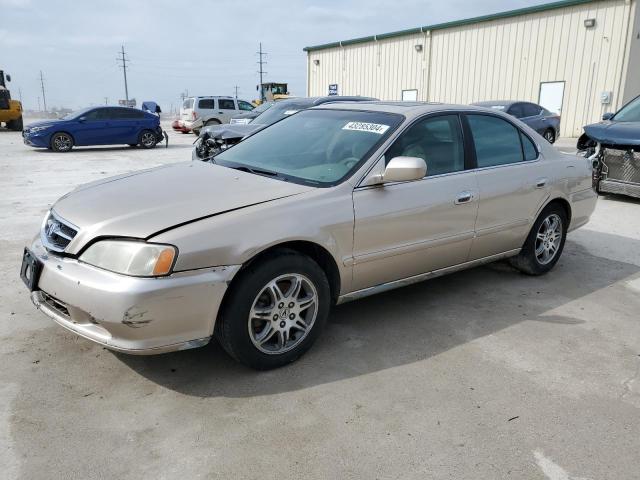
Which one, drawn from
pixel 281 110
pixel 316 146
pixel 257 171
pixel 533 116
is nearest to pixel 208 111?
pixel 281 110

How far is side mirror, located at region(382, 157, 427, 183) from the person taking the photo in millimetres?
3379

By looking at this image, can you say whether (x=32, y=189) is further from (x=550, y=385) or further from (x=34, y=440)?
(x=550, y=385)

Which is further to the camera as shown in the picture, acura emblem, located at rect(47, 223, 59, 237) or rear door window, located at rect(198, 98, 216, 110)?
rear door window, located at rect(198, 98, 216, 110)

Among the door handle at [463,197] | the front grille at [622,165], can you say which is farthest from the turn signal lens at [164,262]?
the front grille at [622,165]

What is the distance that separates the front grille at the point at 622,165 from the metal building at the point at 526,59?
587 inches

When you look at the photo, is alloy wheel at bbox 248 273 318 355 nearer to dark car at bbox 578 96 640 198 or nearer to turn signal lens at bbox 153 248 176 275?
turn signal lens at bbox 153 248 176 275

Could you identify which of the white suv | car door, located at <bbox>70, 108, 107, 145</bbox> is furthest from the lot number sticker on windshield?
the white suv

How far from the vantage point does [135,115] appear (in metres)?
17.3

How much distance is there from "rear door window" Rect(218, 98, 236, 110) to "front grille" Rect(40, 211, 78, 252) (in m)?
20.4

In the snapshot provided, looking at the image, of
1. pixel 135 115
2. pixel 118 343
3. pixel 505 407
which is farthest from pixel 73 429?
pixel 135 115

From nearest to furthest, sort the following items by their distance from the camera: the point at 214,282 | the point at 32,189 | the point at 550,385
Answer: the point at 214,282, the point at 550,385, the point at 32,189

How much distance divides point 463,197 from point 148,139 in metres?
15.3

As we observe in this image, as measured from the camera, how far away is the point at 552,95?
22.8 metres

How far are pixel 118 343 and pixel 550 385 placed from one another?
7.71 feet
